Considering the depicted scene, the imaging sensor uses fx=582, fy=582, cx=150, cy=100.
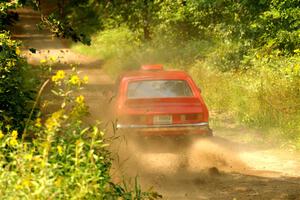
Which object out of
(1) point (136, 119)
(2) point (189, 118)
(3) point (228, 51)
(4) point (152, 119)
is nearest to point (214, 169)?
(2) point (189, 118)

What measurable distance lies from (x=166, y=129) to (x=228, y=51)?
9.96 metres

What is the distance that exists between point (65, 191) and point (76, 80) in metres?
1.13

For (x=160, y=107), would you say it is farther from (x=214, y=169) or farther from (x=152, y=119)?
(x=214, y=169)

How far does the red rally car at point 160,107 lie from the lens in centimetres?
1090

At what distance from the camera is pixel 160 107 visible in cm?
1102

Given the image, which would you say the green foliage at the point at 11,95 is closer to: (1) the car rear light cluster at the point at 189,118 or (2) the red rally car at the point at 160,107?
(2) the red rally car at the point at 160,107

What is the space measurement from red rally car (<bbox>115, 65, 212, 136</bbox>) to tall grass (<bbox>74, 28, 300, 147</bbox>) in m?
2.63

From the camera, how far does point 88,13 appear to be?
43.0 m

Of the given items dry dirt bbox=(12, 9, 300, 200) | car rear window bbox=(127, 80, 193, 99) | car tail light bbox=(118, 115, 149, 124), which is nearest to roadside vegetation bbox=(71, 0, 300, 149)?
dry dirt bbox=(12, 9, 300, 200)

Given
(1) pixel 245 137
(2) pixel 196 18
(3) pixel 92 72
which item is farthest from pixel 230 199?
(3) pixel 92 72

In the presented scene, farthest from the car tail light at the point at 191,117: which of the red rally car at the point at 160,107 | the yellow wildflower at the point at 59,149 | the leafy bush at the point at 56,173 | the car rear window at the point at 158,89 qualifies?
the yellow wildflower at the point at 59,149

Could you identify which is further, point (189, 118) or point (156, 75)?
point (156, 75)

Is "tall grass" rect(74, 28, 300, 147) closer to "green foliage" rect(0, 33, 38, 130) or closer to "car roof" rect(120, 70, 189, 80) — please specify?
"car roof" rect(120, 70, 189, 80)

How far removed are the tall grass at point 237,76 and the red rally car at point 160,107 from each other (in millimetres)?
2631
